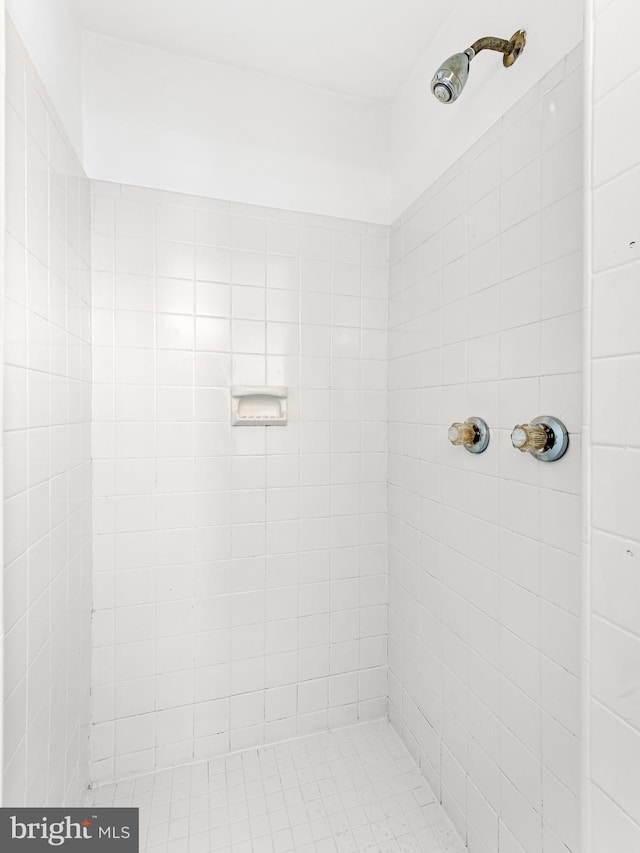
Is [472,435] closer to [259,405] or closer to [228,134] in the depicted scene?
[259,405]

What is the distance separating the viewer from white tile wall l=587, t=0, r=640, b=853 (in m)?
0.52

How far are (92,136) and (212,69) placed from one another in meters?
0.47

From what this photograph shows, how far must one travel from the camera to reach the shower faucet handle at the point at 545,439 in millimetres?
911

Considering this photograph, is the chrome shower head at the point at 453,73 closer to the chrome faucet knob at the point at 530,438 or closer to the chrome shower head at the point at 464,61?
the chrome shower head at the point at 464,61

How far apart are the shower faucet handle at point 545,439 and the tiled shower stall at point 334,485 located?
47mm

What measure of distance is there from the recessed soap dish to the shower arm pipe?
106 cm

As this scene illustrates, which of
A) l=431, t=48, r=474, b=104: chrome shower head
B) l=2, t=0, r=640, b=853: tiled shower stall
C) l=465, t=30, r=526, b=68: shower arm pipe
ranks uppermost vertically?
l=465, t=30, r=526, b=68: shower arm pipe

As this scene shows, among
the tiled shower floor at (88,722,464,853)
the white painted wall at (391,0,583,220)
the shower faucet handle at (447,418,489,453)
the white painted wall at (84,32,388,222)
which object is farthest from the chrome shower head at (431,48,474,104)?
the tiled shower floor at (88,722,464,853)

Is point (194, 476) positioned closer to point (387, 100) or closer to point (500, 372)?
point (500, 372)

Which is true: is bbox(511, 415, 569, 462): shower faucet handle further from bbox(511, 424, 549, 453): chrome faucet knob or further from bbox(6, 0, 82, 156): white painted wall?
bbox(6, 0, 82, 156): white painted wall

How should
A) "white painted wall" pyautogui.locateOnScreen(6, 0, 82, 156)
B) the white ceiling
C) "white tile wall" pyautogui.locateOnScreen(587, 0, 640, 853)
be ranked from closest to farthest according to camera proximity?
"white tile wall" pyautogui.locateOnScreen(587, 0, 640, 853)
"white painted wall" pyautogui.locateOnScreen(6, 0, 82, 156)
the white ceiling

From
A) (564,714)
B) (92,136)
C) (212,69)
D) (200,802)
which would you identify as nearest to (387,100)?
(212,69)

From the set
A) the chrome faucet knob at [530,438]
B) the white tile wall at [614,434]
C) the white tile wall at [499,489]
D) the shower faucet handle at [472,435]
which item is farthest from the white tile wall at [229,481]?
the white tile wall at [614,434]

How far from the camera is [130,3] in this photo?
4.23 ft
